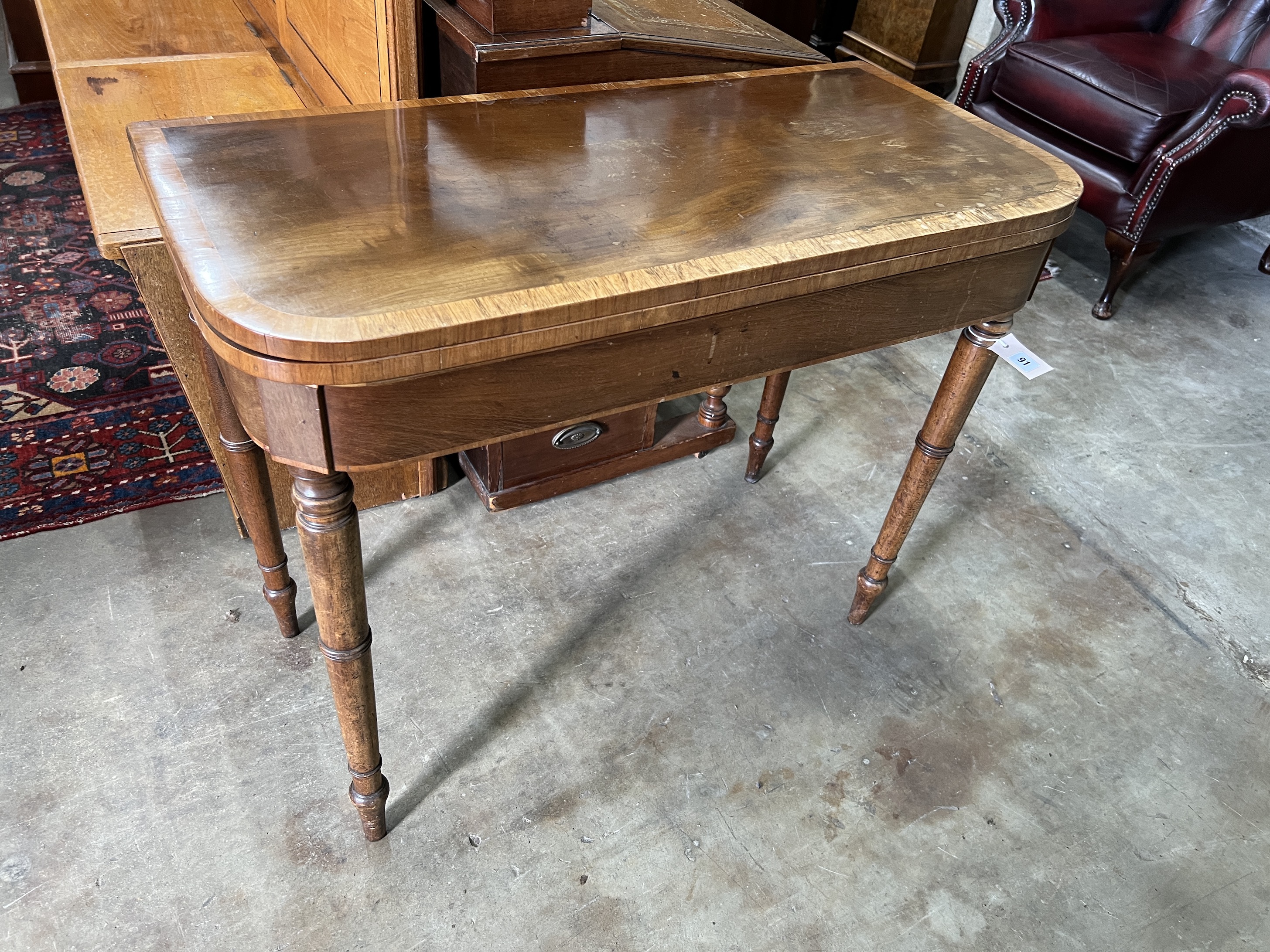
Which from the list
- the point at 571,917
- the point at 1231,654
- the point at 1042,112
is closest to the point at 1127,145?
the point at 1042,112

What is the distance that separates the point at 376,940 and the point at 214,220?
0.98m

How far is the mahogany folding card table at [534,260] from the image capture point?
2.91ft

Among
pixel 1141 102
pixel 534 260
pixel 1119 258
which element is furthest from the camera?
pixel 1119 258

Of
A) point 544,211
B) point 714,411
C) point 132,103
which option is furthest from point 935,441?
point 132,103

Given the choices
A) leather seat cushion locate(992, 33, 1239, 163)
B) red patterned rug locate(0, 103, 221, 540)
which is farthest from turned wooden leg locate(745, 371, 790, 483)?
leather seat cushion locate(992, 33, 1239, 163)

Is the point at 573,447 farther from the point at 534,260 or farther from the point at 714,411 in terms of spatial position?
the point at 534,260

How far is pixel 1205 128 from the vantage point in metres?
2.54

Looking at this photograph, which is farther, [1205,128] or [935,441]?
[1205,128]

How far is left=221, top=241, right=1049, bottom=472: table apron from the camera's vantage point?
901mm

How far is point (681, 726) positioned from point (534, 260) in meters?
0.94

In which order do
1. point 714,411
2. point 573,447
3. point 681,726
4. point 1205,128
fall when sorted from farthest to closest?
point 1205,128
point 714,411
point 573,447
point 681,726

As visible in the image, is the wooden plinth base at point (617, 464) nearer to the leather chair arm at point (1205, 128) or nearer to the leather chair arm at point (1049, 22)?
the leather chair arm at point (1205, 128)

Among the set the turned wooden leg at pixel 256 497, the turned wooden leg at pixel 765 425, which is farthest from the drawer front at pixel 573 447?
the turned wooden leg at pixel 256 497

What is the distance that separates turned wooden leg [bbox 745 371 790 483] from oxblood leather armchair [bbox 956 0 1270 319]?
55.5 inches
